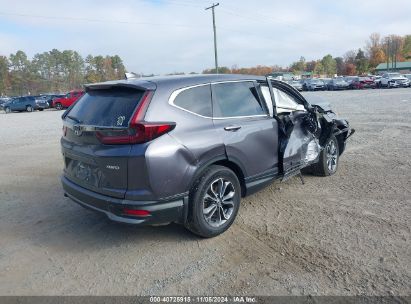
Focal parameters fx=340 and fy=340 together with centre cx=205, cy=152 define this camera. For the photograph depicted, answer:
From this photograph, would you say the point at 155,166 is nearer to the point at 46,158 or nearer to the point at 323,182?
the point at 323,182

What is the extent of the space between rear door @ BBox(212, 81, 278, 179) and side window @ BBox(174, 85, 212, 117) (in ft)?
0.32

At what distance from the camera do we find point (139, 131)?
3207 millimetres

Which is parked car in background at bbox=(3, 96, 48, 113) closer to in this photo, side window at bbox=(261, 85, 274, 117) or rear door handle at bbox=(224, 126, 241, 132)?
side window at bbox=(261, 85, 274, 117)

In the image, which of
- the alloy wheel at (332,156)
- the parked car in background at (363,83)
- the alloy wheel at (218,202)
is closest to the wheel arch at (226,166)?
the alloy wheel at (218,202)

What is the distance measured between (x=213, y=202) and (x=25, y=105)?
34857 mm

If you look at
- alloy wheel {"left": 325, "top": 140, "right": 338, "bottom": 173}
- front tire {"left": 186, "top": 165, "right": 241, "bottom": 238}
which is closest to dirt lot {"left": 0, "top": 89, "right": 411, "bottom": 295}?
front tire {"left": 186, "top": 165, "right": 241, "bottom": 238}

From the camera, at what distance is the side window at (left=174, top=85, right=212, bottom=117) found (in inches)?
142

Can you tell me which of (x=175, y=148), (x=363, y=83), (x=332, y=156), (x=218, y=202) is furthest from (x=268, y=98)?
(x=363, y=83)

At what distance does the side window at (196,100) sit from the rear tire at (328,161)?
2.66m

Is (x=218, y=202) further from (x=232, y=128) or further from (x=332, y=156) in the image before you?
(x=332, y=156)

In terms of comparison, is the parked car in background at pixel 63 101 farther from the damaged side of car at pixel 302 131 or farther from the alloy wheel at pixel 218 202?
the alloy wheel at pixel 218 202

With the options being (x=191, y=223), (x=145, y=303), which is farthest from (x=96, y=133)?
(x=145, y=303)

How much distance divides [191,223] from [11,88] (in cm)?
8981

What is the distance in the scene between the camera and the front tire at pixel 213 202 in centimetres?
359
